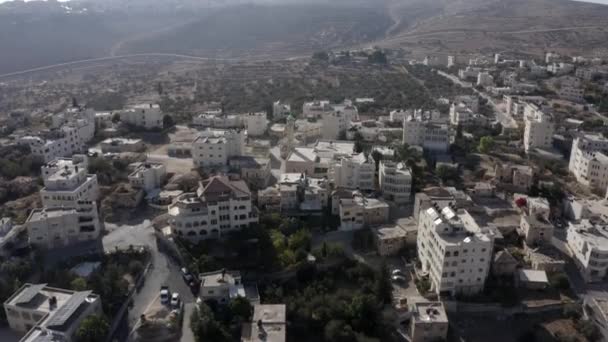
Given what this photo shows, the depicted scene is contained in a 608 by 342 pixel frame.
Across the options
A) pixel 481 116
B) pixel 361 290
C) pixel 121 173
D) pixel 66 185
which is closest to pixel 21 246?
pixel 66 185

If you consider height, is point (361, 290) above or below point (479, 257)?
below

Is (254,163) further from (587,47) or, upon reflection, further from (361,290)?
(587,47)

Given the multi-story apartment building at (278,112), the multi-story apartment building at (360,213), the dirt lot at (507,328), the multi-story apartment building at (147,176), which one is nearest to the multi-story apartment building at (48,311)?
the multi-story apartment building at (147,176)

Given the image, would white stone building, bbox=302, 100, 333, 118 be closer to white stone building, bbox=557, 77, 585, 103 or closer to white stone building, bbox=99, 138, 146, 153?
white stone building, bbox=99, 138, 146, 153

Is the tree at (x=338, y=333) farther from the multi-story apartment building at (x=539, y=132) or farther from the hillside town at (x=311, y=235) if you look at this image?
the multi-story apartment building at (x=539, y=132)

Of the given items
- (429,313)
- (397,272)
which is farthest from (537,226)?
(429,313)

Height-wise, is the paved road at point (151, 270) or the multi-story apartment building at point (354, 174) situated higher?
the multi-story apartment building at point (354, 174)

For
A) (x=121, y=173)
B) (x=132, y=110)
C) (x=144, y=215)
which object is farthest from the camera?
(x=132, y=110)
